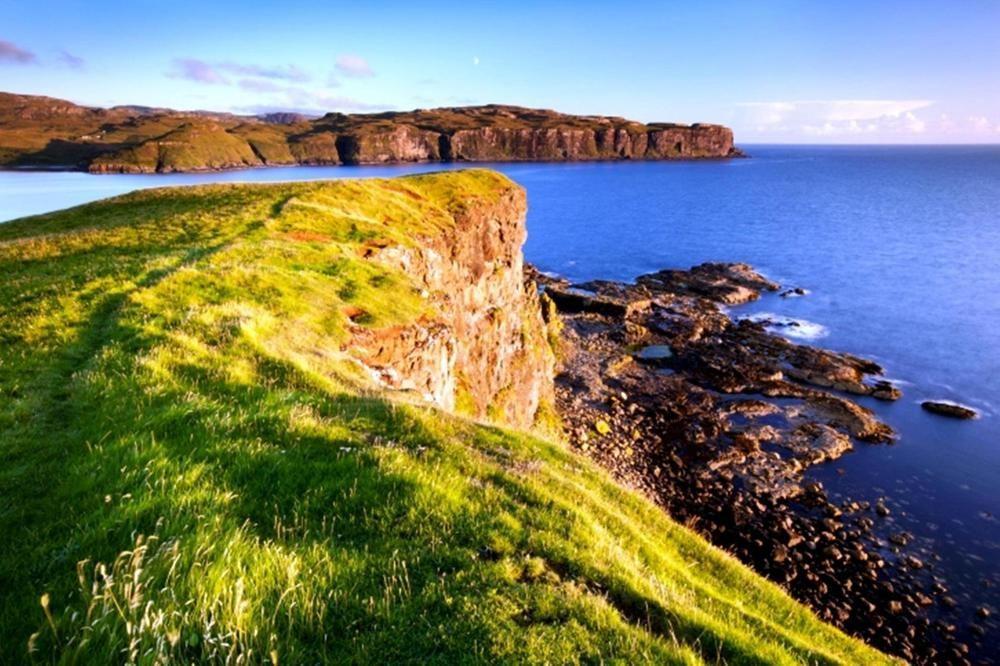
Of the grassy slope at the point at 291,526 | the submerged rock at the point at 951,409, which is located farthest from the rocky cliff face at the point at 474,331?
the submerged rock at the point at 951,409

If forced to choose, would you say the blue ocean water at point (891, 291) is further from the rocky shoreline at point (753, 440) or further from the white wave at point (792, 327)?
the rocky shoreline at point (753, 440)

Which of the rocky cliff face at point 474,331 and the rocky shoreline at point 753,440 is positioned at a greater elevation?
the rocky cliff face at point 474,331

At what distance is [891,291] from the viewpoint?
331 feet

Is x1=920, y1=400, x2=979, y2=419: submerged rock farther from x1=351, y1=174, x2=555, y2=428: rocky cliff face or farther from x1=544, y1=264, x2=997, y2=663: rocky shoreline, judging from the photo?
x1=351, y1=174, x2=555, y2=428: rocky cliff face

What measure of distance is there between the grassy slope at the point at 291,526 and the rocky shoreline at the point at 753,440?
1687 centimetres

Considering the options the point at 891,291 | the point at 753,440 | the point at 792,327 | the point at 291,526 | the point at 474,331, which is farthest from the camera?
the point at 891,291

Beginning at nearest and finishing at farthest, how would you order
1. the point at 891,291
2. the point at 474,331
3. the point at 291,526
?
the point at 291,526, the point at 474,331, the point at 891,291

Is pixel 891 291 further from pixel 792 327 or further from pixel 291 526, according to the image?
pixel 291 526

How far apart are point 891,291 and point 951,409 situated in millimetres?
51131

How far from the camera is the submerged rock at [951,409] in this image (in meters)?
58.4

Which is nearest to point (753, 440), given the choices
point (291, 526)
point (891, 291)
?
point (291, 526)

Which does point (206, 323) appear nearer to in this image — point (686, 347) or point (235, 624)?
point (235, 624)

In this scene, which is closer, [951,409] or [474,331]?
[474,331]

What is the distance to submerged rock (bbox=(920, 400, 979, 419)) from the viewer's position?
58.4 m
